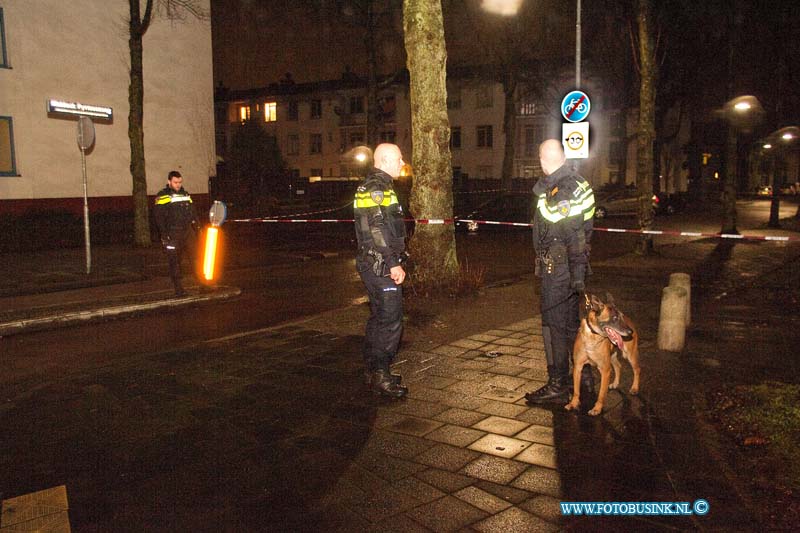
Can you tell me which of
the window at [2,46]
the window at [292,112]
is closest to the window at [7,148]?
the window at [2,46]

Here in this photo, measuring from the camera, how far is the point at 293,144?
66375 millimetres

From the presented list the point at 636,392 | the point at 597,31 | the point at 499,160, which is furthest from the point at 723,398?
the point at 499,160

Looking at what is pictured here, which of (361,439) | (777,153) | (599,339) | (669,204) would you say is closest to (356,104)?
(669,204)

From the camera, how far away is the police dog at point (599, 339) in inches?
197

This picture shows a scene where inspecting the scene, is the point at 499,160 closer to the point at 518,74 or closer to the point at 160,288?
the point at 518,74

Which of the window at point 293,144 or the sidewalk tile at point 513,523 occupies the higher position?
the window at point 293,144

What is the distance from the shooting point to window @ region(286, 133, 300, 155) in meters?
66.0

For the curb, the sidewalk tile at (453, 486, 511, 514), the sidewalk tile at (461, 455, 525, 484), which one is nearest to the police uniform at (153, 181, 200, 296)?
the curb

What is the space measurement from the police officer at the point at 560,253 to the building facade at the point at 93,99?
18.7 meters

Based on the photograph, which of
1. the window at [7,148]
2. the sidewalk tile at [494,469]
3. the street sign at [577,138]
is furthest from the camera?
the window at [7,148]

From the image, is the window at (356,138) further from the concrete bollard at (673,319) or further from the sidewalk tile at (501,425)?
the sidewalk tile at (501,425)

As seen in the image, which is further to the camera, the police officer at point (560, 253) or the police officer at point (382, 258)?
the police officer at point (382, 258)

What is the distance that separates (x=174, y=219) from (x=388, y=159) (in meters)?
6.15

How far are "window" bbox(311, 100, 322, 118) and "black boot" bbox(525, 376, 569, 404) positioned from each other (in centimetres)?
6121
